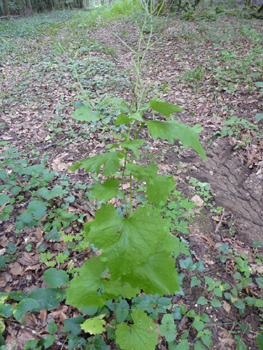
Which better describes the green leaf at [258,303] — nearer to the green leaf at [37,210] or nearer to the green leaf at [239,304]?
the green leaf at [239,304]

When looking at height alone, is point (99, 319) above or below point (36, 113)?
below

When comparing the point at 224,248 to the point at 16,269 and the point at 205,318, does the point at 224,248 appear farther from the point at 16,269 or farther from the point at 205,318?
the point at 16,269

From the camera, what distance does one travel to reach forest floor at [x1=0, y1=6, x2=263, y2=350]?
76.8 inches

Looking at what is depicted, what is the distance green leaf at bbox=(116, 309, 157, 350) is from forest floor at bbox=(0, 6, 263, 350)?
1.14 ft

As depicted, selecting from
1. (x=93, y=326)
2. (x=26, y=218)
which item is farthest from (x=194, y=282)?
(x=26, y=218)

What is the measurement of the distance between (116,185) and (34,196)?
5.67ft

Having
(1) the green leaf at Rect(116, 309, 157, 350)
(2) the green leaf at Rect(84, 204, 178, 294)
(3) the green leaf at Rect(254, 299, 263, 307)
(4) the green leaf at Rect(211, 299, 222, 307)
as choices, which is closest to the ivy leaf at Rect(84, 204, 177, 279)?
(2) the green leaf at Rect(84, 204, 178, 294)

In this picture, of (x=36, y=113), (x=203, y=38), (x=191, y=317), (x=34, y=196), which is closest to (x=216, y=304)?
(x=191, y=317)

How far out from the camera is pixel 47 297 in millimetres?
1633

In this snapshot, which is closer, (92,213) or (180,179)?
(92,213)

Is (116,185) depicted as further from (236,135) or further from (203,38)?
(203,38)

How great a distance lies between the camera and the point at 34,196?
105 inches

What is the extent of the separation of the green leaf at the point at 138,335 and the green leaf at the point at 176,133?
4.13 feet

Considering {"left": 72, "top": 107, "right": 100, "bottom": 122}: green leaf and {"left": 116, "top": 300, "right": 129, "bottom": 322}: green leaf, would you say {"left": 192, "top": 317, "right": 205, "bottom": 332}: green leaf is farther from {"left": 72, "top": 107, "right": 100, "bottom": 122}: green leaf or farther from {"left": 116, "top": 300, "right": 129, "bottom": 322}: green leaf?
{"left": 72, "top": 107, "right": 100, "bottom": 122}: green leaf
